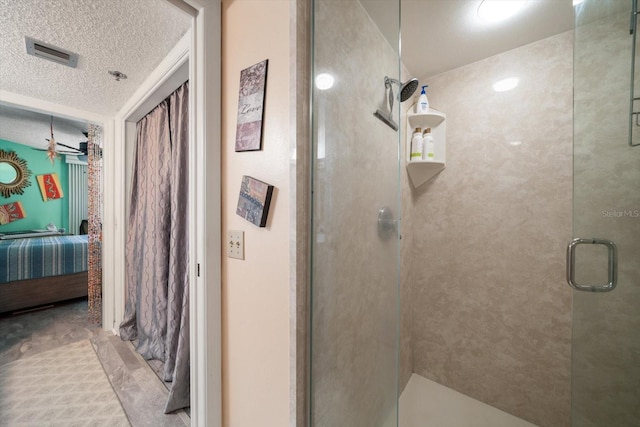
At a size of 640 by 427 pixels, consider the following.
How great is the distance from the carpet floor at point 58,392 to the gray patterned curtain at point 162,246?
30 centimetres

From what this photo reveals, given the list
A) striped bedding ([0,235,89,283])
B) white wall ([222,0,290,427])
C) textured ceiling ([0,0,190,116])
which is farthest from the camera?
striped bedding ([0,235,89,283])

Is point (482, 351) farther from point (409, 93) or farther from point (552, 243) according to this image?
point (409, 93)

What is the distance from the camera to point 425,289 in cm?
180

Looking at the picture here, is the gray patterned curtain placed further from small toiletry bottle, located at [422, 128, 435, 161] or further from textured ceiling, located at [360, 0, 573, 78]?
small toiletry bottle, located at [422, 128, 435, 161]

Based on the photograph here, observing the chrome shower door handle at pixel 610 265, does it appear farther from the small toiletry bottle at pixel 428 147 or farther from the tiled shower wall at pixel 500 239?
the small toiletry bottle at pixel 428 147

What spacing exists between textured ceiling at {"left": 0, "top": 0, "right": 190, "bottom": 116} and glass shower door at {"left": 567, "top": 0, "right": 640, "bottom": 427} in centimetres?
156

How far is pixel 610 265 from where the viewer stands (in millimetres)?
775

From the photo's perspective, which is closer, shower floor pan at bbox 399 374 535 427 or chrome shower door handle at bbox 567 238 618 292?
chrome shower door handle at bbox 567 238 618 292

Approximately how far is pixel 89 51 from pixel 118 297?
212 cm

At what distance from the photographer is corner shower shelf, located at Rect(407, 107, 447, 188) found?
1.67 meters

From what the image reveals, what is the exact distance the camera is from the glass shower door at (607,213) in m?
0.74

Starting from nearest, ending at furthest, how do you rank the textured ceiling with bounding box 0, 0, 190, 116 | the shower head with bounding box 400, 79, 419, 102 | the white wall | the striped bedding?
the white wall, the textured ceiling with bounding box 0, 0, 190, 116, the shower head with bounding box 400, 79, 419, 102, the striped bedding

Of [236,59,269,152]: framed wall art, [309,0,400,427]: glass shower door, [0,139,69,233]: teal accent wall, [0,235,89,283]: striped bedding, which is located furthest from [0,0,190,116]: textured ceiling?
[0,139,69,233]: teal accent wall
